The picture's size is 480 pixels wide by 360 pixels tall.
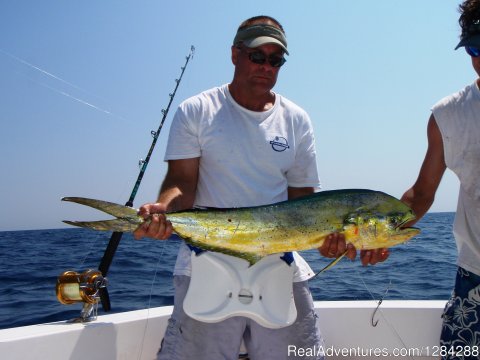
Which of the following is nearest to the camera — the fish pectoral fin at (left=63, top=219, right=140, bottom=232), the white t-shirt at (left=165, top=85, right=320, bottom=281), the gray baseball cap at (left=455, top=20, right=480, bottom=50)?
the fish pectoral fin at (left=63, top=219, right=140, bottom=232)

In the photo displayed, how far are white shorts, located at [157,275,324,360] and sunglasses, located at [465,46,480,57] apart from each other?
1.42 metres

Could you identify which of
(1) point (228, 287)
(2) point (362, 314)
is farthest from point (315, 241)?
(2) point (362, 314)

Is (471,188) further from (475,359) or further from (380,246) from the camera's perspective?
(475,359)

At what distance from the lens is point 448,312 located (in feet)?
7.31

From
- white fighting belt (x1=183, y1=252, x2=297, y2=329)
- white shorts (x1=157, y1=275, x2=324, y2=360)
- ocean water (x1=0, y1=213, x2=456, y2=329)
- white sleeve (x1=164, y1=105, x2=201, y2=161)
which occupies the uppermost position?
white sleeve (x1=164, y1=105, x2=201, y2=161)

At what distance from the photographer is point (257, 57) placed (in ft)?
8.54

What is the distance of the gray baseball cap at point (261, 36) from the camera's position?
102 inches

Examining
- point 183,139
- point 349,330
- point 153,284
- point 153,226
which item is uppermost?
point 183,139

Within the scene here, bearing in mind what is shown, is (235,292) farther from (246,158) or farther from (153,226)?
(246,158)

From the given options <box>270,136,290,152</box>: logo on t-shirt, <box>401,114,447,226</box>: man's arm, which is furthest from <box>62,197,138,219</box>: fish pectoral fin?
<box>401,114,447,226</box>: man's arm

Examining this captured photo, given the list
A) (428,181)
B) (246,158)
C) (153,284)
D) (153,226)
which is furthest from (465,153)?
(153,284)

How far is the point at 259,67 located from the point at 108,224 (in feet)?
3.98

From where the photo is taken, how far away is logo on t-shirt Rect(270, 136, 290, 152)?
2.62 metres

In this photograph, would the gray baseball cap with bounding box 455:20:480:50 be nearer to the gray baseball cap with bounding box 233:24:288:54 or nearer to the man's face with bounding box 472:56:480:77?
the man's face with bounding box 472:56:480:77
